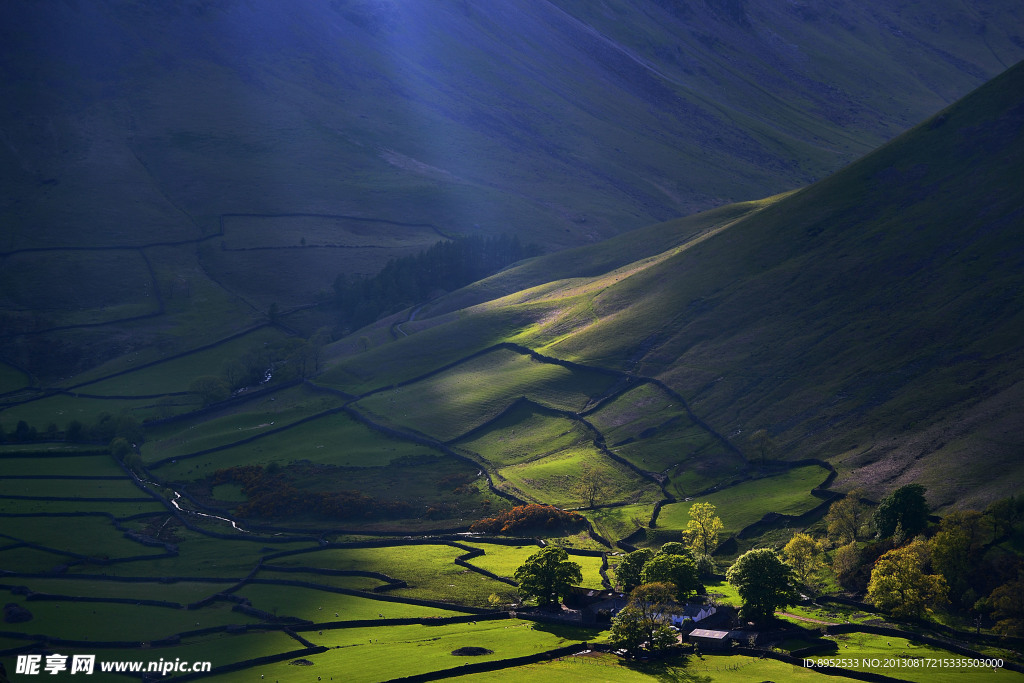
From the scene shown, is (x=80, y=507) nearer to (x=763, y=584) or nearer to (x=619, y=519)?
(x=619, y=519)

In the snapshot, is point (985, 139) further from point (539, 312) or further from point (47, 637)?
point (47, 637)

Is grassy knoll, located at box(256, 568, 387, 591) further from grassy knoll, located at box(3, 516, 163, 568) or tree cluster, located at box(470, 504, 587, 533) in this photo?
tree cluster, located at box(470, 504, 587, 533)

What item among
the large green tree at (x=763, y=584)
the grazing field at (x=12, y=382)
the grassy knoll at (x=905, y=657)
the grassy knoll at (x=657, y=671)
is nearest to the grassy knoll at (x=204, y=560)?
the grassy knoll at (x=657, y=671)

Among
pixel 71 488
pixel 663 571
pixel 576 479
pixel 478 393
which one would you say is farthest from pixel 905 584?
pixel 71 488

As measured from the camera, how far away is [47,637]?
83250 mm

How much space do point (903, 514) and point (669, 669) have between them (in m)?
29.8

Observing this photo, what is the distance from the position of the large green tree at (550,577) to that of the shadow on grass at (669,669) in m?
13.3

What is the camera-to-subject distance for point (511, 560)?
346ft

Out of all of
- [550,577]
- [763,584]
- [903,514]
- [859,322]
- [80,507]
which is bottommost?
[763,584]

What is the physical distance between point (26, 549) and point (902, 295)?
115 metres

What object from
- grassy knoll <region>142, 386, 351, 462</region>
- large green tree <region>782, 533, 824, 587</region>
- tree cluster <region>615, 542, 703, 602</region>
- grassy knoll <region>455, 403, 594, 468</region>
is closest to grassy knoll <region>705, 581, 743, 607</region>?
tree cluster <region>615, 542, 703, 602</region>

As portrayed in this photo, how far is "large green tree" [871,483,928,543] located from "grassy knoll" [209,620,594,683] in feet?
99.6

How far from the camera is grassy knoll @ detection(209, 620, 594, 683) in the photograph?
251 ft

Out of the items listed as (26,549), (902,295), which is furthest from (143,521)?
(902,295)
